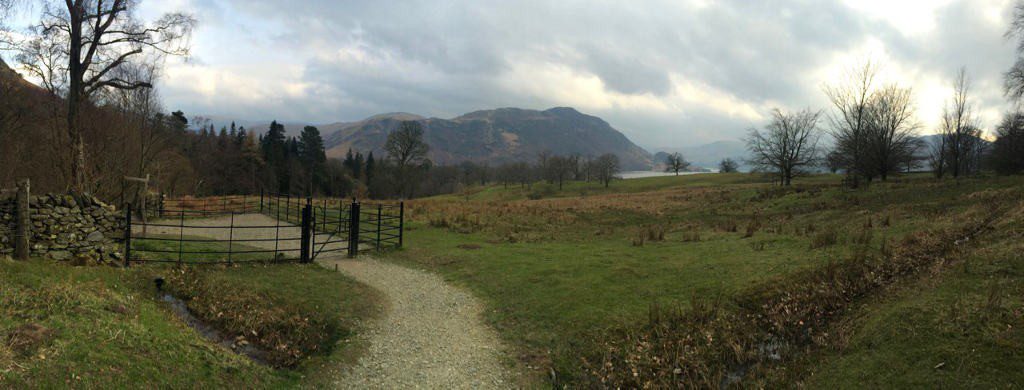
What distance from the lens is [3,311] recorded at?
657cm

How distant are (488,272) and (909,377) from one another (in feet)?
33.8

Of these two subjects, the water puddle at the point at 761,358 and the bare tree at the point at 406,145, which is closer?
the water puddle at the point at 761,358

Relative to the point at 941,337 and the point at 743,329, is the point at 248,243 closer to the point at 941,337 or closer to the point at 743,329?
the point at 743,329

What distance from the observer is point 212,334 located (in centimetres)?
930

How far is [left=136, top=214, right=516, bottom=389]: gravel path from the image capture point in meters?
7.61

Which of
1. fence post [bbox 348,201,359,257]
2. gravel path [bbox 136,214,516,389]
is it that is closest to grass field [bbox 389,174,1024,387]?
gravel path [bbox 136,214,516,389]

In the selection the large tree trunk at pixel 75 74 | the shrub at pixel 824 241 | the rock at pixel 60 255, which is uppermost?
the large tree trunk at pixel 75 74

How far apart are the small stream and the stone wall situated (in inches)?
138

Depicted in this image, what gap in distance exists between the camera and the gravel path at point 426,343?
25.0ft

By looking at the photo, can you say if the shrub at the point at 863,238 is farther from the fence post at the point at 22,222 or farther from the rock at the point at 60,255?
the fence post at the point at 22,222

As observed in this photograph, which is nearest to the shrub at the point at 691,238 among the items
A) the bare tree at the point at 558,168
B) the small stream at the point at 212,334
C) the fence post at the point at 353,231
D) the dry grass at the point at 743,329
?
the dry grass at the point at 743,329

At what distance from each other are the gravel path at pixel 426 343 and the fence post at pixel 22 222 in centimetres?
753

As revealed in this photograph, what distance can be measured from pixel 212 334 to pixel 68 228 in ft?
21.6

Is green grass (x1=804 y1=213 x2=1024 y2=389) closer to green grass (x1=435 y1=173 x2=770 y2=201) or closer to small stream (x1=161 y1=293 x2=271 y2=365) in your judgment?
small stream (x1=161 y1=293 x2=271 y2=365)
